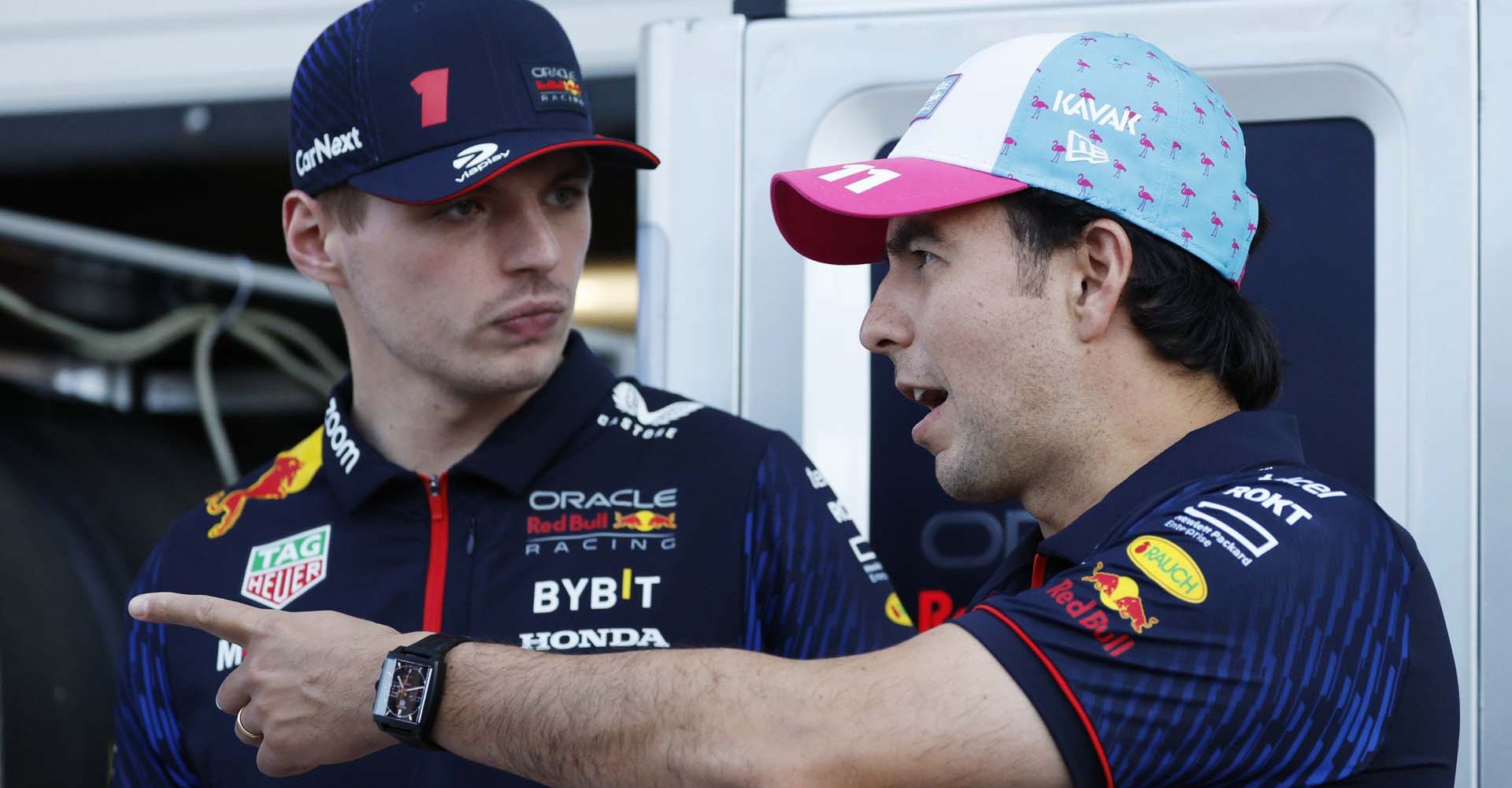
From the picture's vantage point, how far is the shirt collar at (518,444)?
5.50 ft

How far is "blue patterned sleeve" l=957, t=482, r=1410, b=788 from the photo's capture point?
1028 millimetres

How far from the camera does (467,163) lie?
5.44 ft

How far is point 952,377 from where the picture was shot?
4.31ft

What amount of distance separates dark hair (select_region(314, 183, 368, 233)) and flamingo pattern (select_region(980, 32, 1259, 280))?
2.64 feet

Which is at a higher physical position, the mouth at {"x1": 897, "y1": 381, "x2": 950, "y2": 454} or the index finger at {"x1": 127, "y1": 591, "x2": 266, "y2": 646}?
the mouth at {"x1": 897, "y1": 381, "x2": 950, "y2": 454}

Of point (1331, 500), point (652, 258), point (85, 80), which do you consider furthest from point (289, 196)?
point (1331, 500)

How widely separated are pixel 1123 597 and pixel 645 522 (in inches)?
27.1

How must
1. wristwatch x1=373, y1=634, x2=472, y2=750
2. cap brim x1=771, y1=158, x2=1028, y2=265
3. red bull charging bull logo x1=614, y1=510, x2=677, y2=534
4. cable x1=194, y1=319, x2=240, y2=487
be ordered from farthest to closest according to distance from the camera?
cable x1=194, y1=319, x2=240, y2=487 < red bull charging bull logo x1=614, y1=510, x2=677, y2=534 < cap brim x1=771, y1=158, x2=1028, y2=265 < wristwatch x1=373, y1=634, x2=472, y2=750

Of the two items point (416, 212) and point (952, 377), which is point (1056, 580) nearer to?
point (952, 377)

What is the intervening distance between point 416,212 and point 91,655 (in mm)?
1214

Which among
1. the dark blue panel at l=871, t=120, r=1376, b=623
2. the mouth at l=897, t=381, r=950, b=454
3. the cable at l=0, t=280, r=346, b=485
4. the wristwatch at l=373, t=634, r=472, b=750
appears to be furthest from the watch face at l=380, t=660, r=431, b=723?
the cable at l=0, t=280, r=346, b=485

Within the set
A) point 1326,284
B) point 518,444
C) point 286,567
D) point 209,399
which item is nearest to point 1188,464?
point 1326,284

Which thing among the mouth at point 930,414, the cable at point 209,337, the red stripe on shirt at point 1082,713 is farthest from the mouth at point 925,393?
the cable at point 209,337

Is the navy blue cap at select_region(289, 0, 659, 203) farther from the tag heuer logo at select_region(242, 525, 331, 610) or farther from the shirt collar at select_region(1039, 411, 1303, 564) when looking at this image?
the shirt collar at select_region(1039, 411, 1303, 564)
